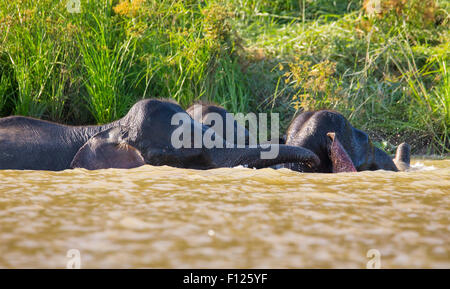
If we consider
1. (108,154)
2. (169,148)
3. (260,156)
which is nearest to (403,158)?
(260,156)

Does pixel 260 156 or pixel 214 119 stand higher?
pixel 214 119

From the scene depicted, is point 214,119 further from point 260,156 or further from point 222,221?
point 222,221

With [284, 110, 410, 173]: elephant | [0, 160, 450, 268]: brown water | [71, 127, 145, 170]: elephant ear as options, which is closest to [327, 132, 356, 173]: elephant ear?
Result: [284, 110, 410, 173]: elephant

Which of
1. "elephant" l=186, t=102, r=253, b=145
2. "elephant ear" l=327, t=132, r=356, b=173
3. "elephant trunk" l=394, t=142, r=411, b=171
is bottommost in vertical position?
"elephant trunk" l=394, t=142, r=411, b=171

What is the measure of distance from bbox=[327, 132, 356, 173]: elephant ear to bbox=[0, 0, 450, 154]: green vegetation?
70.8 inches

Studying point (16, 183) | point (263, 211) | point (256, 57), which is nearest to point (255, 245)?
point (263, 211)

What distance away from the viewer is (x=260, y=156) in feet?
10.4

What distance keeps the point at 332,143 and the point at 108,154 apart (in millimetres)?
1191

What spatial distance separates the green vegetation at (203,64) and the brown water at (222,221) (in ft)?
7.68

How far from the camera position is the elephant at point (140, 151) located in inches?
124

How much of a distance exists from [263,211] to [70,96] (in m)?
3.70

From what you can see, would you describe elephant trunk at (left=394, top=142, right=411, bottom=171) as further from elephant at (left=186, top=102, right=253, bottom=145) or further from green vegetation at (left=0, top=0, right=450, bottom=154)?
green vegetation at (left=0, top=0, right=450, bottom=154)

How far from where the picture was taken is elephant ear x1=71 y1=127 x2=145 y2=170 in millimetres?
3156
